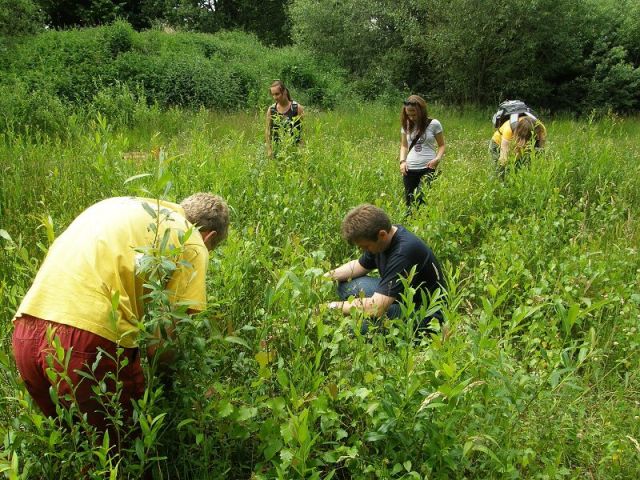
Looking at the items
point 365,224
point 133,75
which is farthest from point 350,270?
point 133,75

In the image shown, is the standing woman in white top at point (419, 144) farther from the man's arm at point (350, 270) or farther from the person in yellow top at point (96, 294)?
the person in yellow top at point (96, 294)

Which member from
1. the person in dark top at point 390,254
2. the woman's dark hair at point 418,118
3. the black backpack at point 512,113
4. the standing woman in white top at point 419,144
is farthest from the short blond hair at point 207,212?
the black backpack at point 512,113

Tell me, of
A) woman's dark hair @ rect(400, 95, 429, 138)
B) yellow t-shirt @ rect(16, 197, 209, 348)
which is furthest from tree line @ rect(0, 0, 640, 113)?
yellow t-shirt @ rect(16, 197, 209, 348)

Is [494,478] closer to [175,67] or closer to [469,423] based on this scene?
[469,423]

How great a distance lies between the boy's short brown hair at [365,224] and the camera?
3.36 metres

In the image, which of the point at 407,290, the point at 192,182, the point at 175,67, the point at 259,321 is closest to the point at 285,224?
the point at 192,182

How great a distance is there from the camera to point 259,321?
2.70 metres

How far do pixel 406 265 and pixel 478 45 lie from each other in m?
14.1

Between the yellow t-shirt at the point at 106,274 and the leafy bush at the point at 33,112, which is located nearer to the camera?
the yellow t-shirt at the point at 106,274

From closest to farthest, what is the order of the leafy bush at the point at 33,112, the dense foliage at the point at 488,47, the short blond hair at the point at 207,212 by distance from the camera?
the short blond hair at the point at 207,212
the leafy bush at the point at 33,112
the dense foliage at the point at 488,47

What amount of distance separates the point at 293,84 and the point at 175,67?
4438 mm

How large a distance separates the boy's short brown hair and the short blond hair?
1091 millimetres

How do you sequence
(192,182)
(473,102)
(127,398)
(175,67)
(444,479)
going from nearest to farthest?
(444,479)
(127,398)
(192,182)
(175,67)
(473,102)

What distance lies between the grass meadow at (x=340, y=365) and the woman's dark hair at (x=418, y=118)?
106cm
